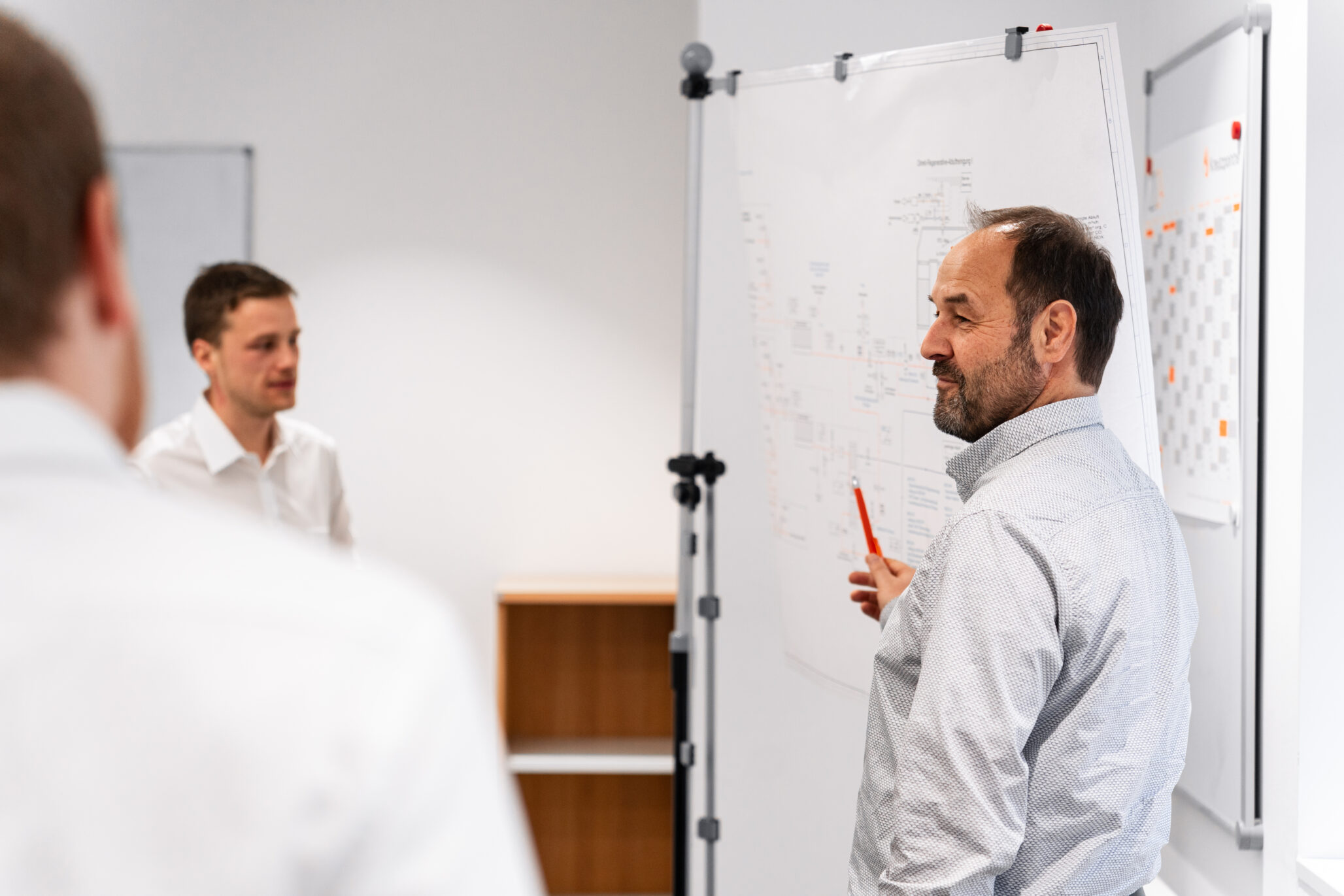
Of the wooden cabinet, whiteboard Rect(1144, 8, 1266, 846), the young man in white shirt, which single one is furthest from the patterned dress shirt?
the wooden cabinet

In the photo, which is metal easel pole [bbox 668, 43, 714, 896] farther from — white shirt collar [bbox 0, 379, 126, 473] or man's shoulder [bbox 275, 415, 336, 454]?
white shirt collar [bbox 0, 379, 126, 473]

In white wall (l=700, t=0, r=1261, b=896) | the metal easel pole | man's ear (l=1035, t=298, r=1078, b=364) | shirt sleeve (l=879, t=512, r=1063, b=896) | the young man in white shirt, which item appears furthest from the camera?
white wall (l=700, t=0, r=1261, b=896)

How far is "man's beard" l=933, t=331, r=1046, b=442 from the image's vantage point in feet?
4.18

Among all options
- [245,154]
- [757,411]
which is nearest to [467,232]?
[245,154]

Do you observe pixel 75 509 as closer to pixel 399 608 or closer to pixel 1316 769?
pixel 399 608

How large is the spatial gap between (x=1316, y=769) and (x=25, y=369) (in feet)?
5.76

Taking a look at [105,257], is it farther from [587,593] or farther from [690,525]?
[587,593]

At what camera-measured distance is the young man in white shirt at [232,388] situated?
2.21 meters

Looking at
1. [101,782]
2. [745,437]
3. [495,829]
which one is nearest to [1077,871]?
[495,829]

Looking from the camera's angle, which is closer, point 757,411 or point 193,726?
point 193,726

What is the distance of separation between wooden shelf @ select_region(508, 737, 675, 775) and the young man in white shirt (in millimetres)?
1065

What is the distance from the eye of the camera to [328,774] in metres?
0.36

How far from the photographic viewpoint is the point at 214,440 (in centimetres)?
223

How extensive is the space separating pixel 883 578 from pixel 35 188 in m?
1.30
